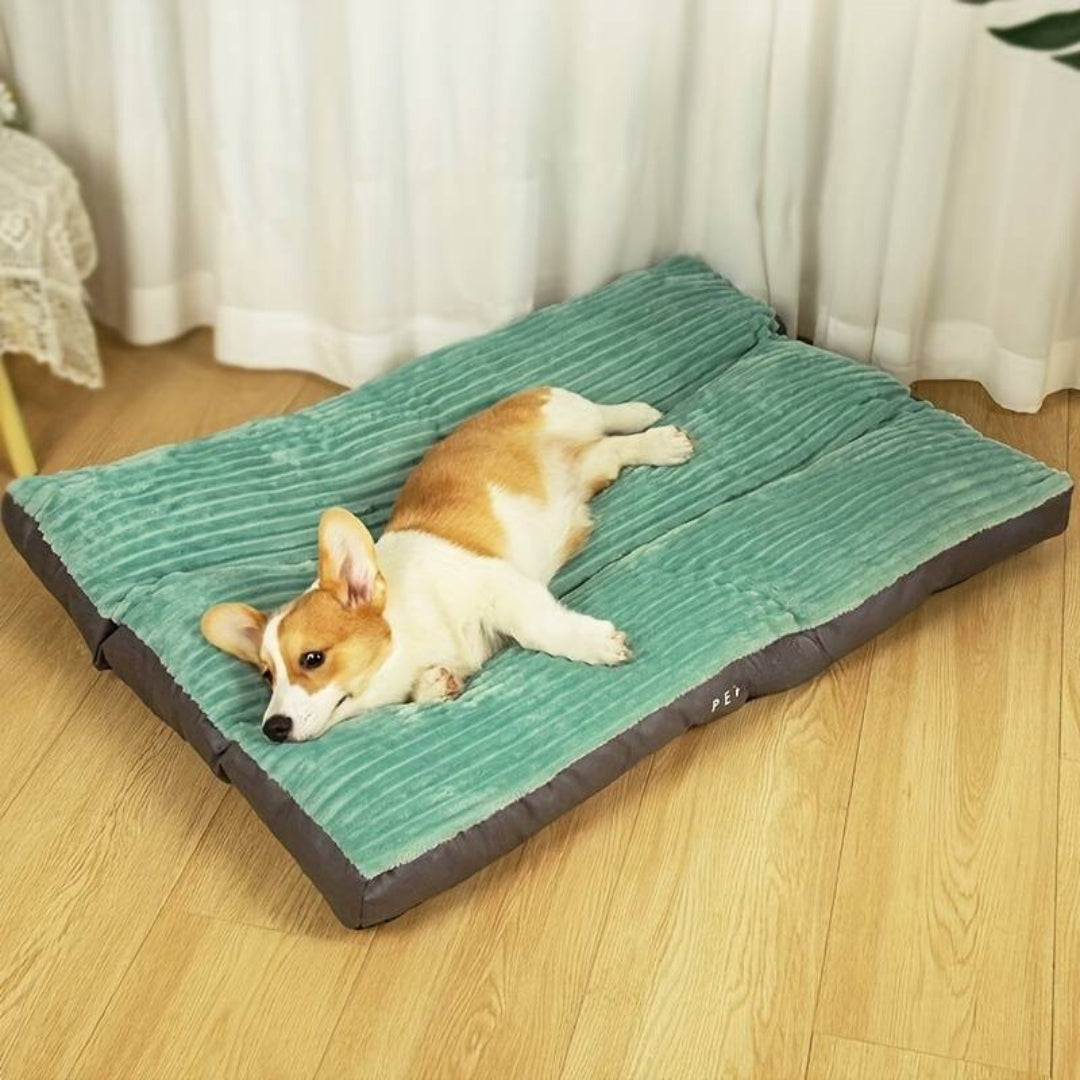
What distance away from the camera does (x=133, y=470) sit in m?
2.28

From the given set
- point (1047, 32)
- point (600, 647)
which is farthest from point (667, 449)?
point (1047, 32)

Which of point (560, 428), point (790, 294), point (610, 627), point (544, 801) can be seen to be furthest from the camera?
point (790, 294)

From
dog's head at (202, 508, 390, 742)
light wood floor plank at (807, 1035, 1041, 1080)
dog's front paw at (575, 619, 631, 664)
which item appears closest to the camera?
light wood floor plank at (807, 1035, 1041, 1080)

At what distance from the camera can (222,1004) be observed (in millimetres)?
1761

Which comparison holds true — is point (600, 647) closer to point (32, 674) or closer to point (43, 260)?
point (32, 674)

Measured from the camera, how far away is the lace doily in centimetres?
246

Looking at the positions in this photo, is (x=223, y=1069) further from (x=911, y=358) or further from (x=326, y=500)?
(x=911, y=358)

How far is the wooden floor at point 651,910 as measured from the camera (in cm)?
170

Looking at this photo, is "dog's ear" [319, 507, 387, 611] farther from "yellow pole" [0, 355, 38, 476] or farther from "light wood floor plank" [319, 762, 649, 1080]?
A: "yellow pole" [0, 355, 38, 476]

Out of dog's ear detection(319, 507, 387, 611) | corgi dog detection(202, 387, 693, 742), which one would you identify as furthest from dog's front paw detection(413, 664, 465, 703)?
dog's ear detection(319, 507, 387, 611)

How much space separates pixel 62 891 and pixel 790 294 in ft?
5.07

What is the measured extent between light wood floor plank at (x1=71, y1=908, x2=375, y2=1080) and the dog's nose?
0.75 feet

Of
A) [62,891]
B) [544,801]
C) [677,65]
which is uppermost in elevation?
[677,65]

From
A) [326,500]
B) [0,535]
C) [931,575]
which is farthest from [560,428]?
[0,535]
